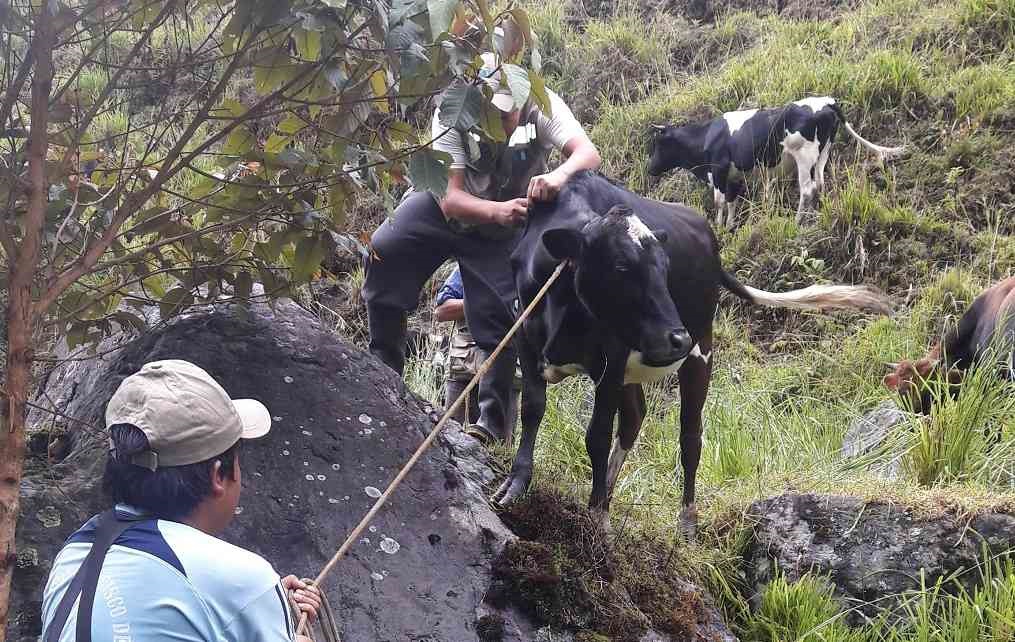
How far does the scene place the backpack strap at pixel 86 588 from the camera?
6.45 feet

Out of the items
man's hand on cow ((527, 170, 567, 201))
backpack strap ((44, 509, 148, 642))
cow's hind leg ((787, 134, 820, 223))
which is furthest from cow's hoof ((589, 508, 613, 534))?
cow's hind leg ((787, 134, 820, 223))

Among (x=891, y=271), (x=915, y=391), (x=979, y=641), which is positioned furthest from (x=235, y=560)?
(x=891, y=271)

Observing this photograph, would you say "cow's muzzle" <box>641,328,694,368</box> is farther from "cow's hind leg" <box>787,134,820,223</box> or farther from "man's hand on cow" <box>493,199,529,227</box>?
"cow's hind leg" <box>787,134,820,223</box>

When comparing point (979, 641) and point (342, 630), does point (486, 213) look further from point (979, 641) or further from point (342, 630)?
point (979, 641)

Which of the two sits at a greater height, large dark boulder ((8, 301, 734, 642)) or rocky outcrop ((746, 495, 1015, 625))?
large dark boulder ((8, 301, 734, 642))

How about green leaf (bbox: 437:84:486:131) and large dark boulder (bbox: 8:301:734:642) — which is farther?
large dark boulder (bbox: 8:301:734:642)

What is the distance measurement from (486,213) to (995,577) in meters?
2.59

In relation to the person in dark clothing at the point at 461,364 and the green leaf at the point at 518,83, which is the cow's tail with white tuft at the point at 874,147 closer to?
the person in dark clothing at the point at 461,364

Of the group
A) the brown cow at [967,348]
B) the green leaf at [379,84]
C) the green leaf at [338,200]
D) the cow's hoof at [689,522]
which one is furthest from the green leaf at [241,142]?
the brown cow at [967,348]

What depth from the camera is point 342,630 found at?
11.5 feet

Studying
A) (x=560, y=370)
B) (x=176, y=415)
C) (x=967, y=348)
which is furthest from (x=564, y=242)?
(x=967, y=348)

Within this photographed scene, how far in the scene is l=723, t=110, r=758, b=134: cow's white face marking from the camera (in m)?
11.5

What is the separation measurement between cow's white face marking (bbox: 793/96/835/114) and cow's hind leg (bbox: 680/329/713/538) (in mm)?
6894

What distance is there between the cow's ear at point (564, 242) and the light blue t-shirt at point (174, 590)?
1.95m
